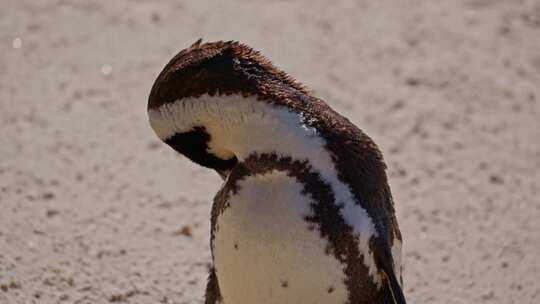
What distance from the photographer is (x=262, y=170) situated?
2551mm

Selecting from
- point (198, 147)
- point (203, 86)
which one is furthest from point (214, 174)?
point (203, 86)

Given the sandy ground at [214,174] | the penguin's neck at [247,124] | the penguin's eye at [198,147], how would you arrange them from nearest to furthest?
the penguin's neck at [247,124] → the penguin's eye at [198,147] → the sandy ground at [214,174]

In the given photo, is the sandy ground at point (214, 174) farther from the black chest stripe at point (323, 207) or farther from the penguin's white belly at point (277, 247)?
the black chest stripe at point (323, 207)

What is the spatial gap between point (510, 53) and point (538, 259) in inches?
68.3

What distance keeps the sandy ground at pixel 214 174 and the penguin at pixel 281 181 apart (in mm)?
1041

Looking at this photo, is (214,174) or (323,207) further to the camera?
(214,174)

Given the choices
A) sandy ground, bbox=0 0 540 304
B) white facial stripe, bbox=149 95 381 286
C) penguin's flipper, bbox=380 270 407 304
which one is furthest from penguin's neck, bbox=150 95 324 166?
sandy ground, bbox=0 0 540 304

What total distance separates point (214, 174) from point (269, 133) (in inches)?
74.6

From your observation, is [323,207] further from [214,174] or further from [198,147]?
[214,174]

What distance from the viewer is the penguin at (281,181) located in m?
2.53

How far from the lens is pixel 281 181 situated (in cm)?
255

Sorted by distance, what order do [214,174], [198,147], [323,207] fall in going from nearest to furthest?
[323,207]
[198,147]
[214,174]

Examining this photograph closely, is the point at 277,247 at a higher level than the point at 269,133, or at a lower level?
lower

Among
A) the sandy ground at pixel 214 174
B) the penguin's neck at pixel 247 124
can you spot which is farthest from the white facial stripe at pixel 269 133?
the sandy ground at pixel 214 174
